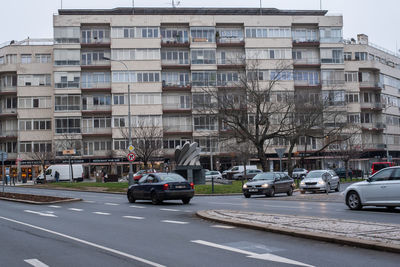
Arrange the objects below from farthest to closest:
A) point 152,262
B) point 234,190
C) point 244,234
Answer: point 234,190, point 244,234, point 152,262

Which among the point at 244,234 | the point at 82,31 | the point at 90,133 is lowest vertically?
the point at 244,234

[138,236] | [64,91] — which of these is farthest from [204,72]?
[138,236]

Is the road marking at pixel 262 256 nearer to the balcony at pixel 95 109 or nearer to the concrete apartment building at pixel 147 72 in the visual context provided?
the concrete apartment building at pixel 147 72

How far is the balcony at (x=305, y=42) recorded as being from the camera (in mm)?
76169

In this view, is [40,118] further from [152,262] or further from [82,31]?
[152,262]

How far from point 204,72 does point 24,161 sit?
2803cm

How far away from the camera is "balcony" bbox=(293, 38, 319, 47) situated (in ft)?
250

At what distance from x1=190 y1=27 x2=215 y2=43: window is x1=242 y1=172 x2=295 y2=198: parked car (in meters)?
47.8

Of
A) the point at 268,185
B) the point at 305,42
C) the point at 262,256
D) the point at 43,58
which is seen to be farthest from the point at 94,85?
the point at 262,256

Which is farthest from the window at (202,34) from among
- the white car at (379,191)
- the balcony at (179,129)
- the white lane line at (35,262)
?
the white lane line at (35,262)

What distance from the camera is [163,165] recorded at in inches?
2768

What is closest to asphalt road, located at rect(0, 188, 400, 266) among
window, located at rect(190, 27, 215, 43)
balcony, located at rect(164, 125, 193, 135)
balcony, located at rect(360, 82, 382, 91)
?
balcony, located at rect(164, 125, 193, 135)

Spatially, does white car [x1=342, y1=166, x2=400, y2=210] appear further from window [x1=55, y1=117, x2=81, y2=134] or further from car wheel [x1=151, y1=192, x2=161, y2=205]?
window [x1=55, y1=117, x2=81, y2=134]

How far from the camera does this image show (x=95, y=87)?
239 ft
